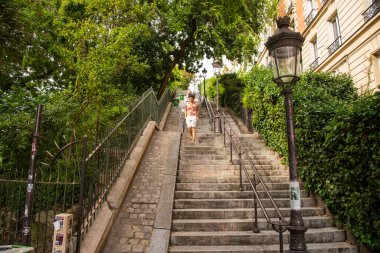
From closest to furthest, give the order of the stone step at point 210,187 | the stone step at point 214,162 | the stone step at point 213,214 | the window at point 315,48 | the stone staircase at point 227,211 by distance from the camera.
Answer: the stone staircase at point 227,211 < the stone step at point 213,214 < the stone step at point 210,187 < the stone step at point 214,162 < the window at point 315,48

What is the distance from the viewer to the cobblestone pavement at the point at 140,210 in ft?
15.1

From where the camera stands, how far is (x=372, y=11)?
1200cm

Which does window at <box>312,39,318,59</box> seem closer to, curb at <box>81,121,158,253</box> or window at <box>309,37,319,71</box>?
window at <box>309,37,319,71</box>

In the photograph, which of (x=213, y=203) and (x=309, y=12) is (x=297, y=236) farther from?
(x=309, y=12)

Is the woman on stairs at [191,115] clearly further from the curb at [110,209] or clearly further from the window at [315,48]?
the window at [315,48]

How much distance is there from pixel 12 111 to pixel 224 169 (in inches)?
231

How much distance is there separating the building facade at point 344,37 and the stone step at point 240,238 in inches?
238

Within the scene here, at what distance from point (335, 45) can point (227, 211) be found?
561 inches

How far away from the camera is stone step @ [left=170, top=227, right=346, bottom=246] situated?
479cm

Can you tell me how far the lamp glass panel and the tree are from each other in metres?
10.0

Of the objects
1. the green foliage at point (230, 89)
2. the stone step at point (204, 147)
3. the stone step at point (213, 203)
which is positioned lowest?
the stone step at point (213, 203)

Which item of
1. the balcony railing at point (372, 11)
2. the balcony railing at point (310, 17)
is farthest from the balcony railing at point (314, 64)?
the balcony railing at point (372, 11)

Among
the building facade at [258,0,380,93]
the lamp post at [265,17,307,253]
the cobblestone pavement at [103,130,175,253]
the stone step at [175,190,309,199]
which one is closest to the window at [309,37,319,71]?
the building facade at [258,0,380,93]

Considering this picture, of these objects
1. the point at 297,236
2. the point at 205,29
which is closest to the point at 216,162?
the point at 297,236
